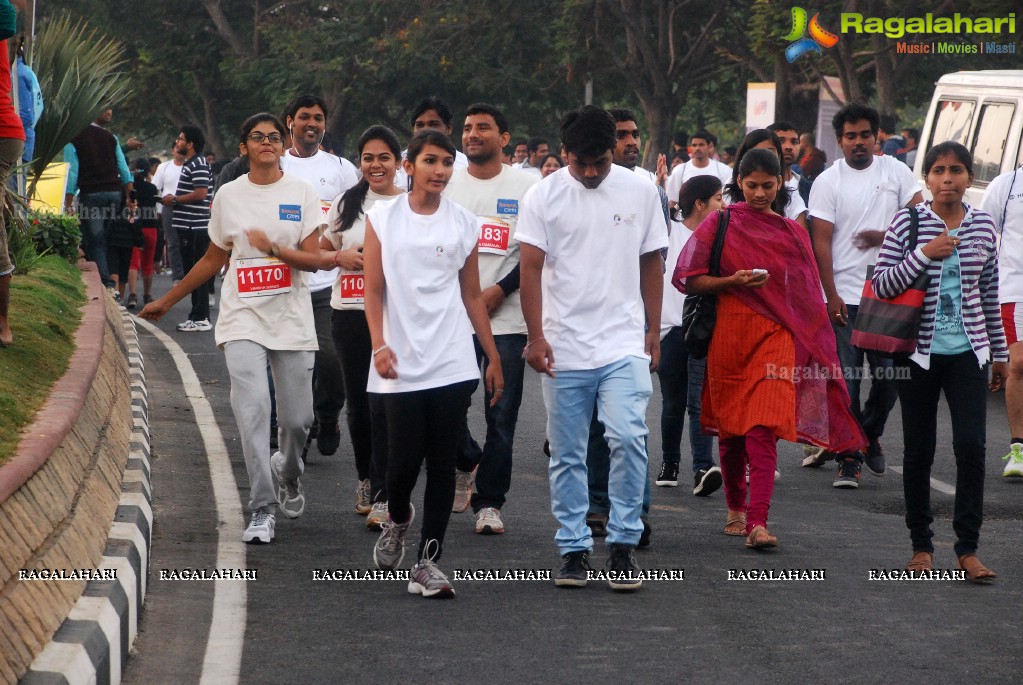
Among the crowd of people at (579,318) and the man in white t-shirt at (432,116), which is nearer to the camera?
the crowd of people at (579,318)

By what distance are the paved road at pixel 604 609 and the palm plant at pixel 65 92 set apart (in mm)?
5686

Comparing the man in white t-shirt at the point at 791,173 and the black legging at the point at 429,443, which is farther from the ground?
the man in white t-shirt at the point at 791,173

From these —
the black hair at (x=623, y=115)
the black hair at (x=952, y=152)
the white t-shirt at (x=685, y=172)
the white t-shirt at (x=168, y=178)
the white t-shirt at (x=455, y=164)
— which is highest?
the black hair at (x=623, y=115)

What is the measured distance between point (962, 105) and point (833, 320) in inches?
230

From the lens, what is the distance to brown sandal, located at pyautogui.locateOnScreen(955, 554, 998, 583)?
686 cm

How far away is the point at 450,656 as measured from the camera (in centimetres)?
555

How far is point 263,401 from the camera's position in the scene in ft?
24.5

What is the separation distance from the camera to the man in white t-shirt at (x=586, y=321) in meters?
6.64

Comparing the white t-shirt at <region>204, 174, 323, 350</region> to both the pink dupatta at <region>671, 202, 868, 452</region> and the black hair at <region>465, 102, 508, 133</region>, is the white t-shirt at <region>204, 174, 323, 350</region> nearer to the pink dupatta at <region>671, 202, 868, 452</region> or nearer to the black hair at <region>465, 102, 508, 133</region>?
the black hair at <region>465, 102, 508, 133</region>

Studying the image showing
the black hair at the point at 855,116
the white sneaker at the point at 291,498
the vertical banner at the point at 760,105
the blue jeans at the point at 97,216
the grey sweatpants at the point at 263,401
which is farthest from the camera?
the vertical banner at the point at 760,105

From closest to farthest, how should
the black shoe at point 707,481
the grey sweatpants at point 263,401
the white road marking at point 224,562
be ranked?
1. the white road marking at point 224,562
2. the grey sweatpants at point 263,401
3. the black shoe at point 707,481

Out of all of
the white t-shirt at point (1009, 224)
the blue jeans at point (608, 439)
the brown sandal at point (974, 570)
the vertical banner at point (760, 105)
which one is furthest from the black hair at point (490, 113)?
the vertical banner at point (760, 105)

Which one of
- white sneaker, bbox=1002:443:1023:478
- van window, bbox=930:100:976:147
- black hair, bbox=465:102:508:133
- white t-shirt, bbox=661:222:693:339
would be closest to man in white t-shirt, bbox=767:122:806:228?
white t-shirt, bbox=661:222:693:339

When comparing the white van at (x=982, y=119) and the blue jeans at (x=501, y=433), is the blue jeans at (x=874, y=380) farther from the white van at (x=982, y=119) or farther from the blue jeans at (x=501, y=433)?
the white van at (x=982, y=119)
